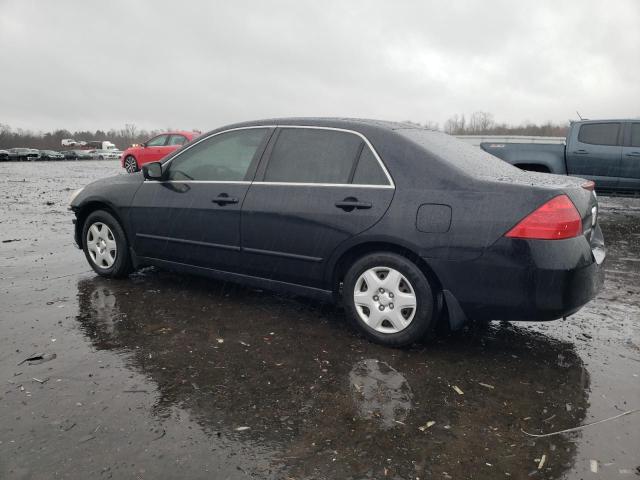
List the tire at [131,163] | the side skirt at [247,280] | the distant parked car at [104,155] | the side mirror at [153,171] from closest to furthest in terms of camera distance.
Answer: the side skirt at [247,280]
the side mirror at [153,171]
the tire at [131,163]
the distant parked car at [104,155]

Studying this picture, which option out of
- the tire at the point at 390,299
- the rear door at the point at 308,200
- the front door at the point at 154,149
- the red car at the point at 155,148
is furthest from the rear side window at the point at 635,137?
the front door at the point at 154,149

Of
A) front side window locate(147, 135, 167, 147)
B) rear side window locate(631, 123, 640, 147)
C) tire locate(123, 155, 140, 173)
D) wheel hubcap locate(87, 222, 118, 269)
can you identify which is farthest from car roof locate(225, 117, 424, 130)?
tire locate(123, 155, 140, 173)

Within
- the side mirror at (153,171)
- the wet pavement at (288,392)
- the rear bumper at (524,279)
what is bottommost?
the wet pavement at (288,392)

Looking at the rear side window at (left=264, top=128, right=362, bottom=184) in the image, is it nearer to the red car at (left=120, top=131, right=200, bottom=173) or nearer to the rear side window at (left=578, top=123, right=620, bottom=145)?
the rear side window at (left=578, top=123, right=620, bottom=145)

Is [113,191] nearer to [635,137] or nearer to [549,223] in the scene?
[549,223]

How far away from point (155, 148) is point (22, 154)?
37.1m

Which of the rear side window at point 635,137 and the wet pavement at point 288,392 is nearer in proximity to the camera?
the wet pavement at point 288,392

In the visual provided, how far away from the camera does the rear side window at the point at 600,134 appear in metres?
10.1

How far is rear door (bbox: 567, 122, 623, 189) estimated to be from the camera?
10.0 metres

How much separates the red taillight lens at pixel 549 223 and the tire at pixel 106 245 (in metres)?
3.71

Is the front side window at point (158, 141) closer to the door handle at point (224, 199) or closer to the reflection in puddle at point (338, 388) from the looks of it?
the reflection in puddle at point (338, 388)

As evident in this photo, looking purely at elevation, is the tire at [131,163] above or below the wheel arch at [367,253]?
above

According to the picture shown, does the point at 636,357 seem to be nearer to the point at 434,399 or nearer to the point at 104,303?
the point at 434,399

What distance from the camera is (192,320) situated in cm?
418
